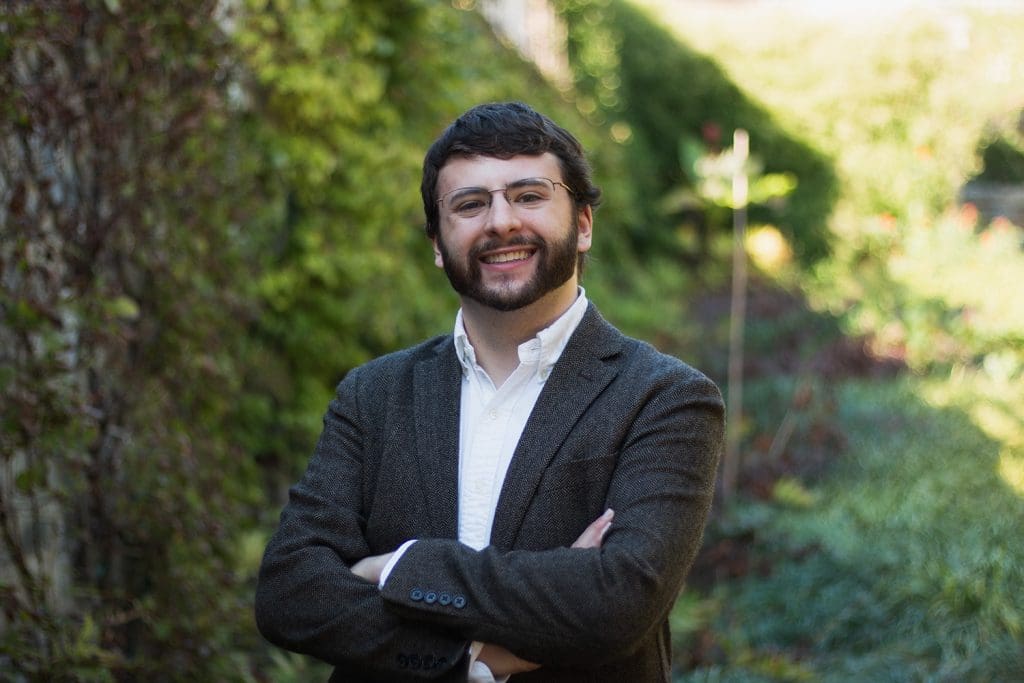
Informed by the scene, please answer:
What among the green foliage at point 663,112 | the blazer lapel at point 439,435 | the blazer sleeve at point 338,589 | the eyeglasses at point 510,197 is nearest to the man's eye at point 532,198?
the eyeglasses at point 510,197

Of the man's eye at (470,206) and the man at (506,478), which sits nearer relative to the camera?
the man at (506,478)

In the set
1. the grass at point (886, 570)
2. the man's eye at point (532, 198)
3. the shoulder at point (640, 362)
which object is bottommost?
the grass at point (886, 570)

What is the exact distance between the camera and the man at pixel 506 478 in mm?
1950

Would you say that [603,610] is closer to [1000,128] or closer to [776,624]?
[776,624]

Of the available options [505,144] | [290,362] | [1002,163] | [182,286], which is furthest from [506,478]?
[1002,163]

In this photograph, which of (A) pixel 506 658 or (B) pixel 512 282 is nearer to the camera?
(A) pixel 506 658

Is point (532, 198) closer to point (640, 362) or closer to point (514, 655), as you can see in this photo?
point (640, 362)

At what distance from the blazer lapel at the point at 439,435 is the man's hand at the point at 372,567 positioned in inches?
4.4

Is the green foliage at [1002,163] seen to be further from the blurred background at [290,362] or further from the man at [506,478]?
the man at [506,478]

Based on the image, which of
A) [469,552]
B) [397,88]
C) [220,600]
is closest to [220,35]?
[397,88]

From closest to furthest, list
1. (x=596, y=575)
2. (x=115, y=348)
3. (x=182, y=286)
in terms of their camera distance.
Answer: (x=596, y=575) < (x=115, y=348) < (x=182, y=286)

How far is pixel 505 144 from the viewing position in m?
2.14

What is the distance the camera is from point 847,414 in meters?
6.81

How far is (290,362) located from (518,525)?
2991 mm
